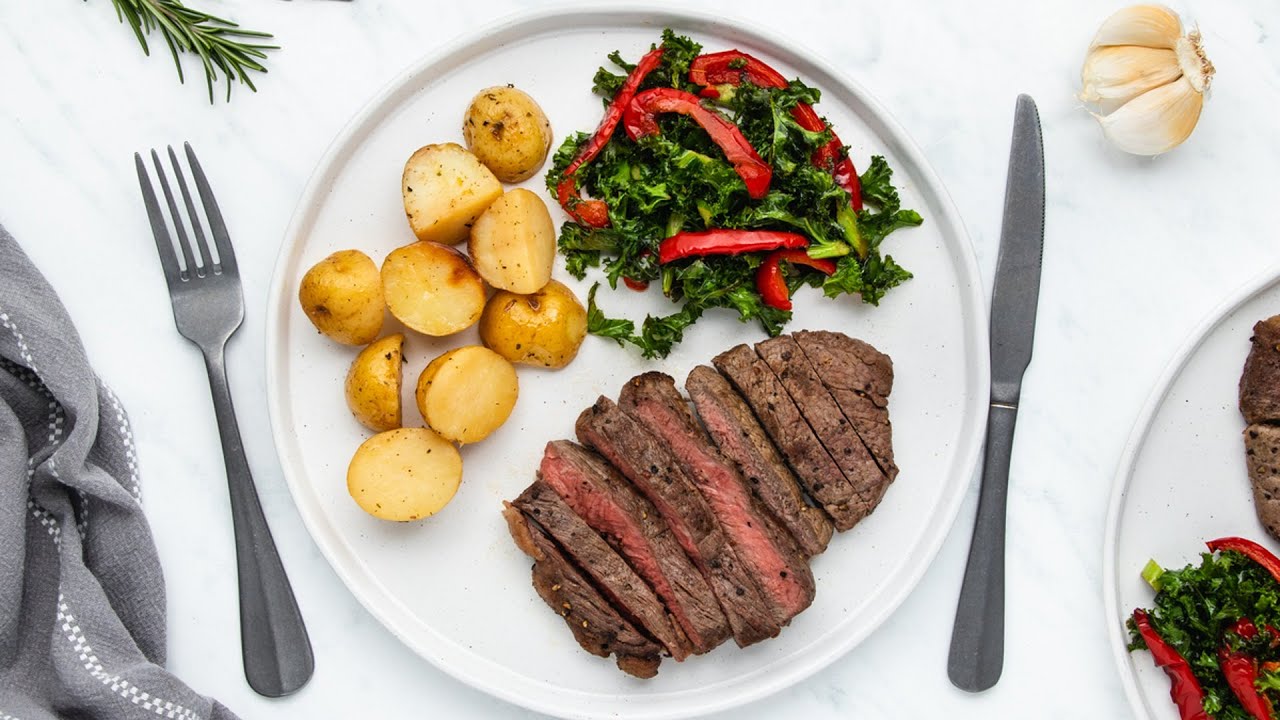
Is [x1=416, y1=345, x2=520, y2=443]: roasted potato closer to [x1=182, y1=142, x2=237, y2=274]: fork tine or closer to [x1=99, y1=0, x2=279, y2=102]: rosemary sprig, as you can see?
[x1=182, y1=142, x2=237, y2=274]: fork tine

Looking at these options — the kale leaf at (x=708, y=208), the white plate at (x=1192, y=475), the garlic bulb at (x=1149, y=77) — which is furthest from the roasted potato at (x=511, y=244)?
the white plate at (x=1192, y=475)

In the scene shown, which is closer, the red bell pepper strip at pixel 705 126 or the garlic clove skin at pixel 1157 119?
the red bell pepper strip at pixel 705 126

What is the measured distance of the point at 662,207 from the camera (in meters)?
3.39

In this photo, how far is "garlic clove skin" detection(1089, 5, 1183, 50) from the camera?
3.52 metres

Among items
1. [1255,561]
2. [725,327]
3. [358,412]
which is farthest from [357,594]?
[1255,561]

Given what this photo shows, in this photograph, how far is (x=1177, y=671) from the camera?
3535mm

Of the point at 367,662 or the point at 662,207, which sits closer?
the point at 662,207

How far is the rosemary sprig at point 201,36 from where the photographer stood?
3.49m

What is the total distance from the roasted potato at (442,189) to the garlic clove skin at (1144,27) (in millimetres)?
2353

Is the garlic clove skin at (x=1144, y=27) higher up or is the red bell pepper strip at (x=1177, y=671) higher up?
the garlic clove skin at (x=1144, y=27)

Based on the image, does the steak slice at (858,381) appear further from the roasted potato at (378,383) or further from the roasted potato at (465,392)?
the roasted potato at (378,383)

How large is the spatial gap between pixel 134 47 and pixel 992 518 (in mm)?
3672

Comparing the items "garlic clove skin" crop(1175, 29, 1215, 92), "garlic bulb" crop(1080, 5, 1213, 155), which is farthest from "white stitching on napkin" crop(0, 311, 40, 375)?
"garlic clove skin" crop(1175, 29, 1215, 92)

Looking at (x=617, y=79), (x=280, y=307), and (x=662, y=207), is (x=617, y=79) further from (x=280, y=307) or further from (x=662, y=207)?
(x=280, y=307)
